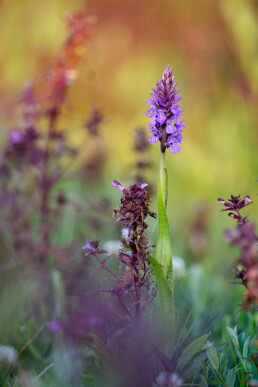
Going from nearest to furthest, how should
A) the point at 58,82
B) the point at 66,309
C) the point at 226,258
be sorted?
the point at 66,309 < the point at 58,82 < the point at 226,258

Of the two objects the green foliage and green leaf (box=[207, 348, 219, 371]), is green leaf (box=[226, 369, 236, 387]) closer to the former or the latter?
green leaf (box=[207, 348, 219, 371])

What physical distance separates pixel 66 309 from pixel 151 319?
1.75ft

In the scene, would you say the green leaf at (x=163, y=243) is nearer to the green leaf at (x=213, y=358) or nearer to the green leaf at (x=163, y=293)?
the green leaf at (x=163, y=293)

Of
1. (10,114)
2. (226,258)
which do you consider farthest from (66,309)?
(10,114)

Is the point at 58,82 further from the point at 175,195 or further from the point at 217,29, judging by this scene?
the point at 217,29

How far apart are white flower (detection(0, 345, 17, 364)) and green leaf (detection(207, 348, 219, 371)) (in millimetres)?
480

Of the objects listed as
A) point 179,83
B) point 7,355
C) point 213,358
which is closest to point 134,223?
point 213,358

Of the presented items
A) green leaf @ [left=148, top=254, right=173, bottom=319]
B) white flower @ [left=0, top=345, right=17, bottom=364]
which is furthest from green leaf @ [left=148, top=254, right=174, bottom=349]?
white flower @ [left=0, top=345, right=17, bottom=364]

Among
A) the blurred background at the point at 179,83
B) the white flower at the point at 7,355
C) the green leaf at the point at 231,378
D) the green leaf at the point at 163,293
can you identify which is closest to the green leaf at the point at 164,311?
the green leaf at the point at 163,293

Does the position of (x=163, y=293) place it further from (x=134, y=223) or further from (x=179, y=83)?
(x=179, y=83)

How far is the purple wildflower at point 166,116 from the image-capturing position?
91 cm

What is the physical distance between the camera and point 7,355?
117 centimetres

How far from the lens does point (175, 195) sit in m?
3.24

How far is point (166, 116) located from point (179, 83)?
8.25 ft
